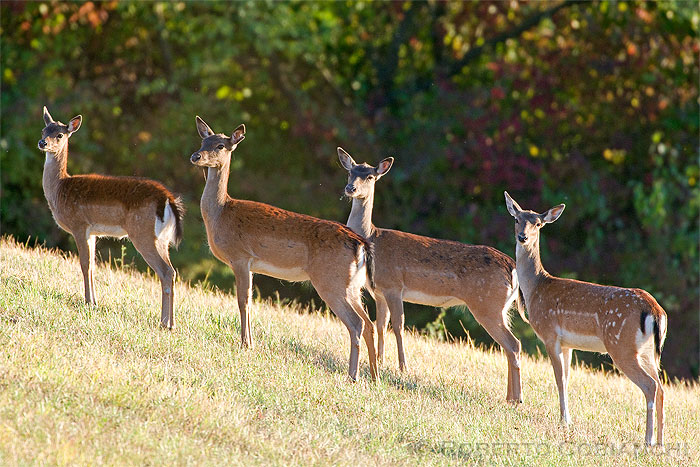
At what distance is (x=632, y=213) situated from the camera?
1644cm

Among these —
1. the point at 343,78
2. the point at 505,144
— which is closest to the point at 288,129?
the point at 343,78

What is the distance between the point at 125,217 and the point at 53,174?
3.53ft

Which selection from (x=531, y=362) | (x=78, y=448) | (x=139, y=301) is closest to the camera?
(x=78, y=448)

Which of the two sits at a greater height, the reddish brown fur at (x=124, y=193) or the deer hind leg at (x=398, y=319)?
the reddish brown fur at (x=124, y=193)

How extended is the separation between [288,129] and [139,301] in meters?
9.64

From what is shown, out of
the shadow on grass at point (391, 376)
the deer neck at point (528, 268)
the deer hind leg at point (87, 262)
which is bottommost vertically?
the shadow on grass at point (391, 376)

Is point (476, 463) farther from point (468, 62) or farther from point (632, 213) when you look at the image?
point (468, 62)

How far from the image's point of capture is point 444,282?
8.90 m

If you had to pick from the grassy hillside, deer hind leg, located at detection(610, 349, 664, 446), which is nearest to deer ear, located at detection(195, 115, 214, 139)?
the grassy hillside

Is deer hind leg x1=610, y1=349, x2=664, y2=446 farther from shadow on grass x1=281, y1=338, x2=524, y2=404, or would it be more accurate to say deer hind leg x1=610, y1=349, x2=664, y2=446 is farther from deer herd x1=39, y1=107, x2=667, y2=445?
shadow on grass x1=281, y1=338, x2=524, y2=404

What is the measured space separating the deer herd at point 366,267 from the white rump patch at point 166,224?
0.03 feet

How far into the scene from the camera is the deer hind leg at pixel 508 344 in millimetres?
8570

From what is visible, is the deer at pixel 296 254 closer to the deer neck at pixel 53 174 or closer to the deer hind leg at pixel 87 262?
the deer hind leg at pixel 87 262

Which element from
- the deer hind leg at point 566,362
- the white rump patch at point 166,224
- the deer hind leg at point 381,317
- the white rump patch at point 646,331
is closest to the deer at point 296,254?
the white rump patch at point 166,224
